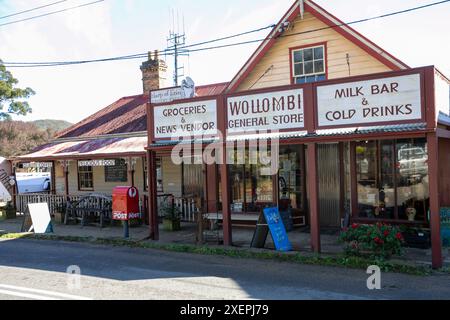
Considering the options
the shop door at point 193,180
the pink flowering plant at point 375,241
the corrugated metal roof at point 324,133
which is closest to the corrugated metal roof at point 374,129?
the corrugated metal roof at point 324,133

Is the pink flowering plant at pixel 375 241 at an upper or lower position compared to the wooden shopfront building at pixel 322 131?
lower

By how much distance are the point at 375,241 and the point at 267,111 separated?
139 inches

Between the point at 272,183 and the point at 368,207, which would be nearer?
the point at 368,207

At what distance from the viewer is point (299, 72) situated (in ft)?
42.0

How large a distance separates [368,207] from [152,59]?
1284 centimetres

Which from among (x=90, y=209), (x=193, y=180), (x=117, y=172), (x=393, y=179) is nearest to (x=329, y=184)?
(x=393, y=179)

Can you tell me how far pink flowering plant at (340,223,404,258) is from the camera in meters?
8.30

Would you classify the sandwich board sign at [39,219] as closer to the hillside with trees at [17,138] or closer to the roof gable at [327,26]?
the roof gable at [327,26]

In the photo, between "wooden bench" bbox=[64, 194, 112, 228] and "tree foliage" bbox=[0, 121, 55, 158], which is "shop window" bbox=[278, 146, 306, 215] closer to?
"wooden bench" bbox=[64, 194, 112, 228]

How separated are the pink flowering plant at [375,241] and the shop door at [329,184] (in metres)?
3.62

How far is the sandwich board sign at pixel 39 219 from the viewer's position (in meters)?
13.4

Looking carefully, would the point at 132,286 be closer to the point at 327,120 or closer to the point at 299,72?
the point at 327,120

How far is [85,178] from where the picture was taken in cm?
1838
